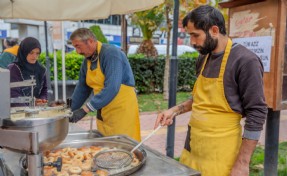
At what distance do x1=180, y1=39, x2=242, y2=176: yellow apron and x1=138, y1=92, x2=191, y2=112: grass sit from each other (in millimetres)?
6185

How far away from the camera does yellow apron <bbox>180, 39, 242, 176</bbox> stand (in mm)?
1842

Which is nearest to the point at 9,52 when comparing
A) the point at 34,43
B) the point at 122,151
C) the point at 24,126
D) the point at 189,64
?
the point at 34,43

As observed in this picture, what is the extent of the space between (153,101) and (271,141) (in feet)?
20.9

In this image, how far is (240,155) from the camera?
1.74 m

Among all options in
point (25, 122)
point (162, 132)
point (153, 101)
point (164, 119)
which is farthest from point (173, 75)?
point (153, 101)

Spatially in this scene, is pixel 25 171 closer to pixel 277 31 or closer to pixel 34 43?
pixel 277 31

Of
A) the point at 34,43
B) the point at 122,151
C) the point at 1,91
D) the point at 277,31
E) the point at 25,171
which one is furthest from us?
the point at 34,43

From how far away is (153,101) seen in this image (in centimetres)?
932

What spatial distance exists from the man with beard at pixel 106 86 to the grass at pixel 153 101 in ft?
16.4

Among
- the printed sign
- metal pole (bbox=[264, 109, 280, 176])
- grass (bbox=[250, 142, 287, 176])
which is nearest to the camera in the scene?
the printed sign

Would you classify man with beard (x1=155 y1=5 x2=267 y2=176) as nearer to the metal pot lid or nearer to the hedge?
the metal pot lid

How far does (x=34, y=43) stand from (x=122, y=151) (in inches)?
86.1

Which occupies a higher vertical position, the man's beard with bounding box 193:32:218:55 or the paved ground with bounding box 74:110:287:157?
the man's beard with bounding box 193:32:218:55

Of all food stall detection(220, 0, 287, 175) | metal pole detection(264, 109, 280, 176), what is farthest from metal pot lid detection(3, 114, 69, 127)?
metal pole detection(264, 109, 280, 176)
